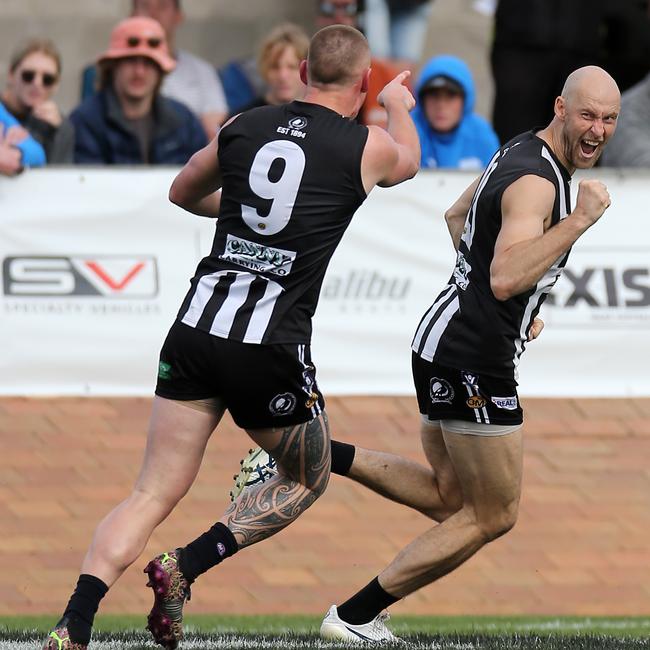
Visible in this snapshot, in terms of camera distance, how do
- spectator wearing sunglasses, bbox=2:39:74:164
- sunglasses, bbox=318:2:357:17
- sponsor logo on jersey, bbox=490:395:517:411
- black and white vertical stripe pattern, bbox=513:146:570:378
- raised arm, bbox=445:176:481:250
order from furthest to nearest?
sunglasses, bbox=318:2:357:17 → spectator wearing sunglasses, bbox=2:39:74:164 → raised arm, bbox=445:176:481:250 → sponsor logo on jersey, bbox=490:395:517:411 → black and white vertical stripe pattern, bbox=513:146:570:378

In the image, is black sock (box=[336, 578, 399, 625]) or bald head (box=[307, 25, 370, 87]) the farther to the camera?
black sock (box=[336, 578, 399, 625])

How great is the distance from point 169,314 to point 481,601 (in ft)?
6.88

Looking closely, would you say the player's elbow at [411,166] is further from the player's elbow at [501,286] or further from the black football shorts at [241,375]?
the black football shorts at [241,375]

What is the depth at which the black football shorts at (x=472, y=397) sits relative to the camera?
6086 mm

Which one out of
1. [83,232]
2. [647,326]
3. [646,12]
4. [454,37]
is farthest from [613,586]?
[454,37]

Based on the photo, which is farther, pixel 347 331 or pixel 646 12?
pixel 646 12

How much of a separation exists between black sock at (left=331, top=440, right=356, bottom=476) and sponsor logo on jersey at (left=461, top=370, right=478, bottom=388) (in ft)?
2.26

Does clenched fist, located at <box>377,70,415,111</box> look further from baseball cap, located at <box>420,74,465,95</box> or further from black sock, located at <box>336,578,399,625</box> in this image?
baseball cap, located at <box>420,74,465,95</box>

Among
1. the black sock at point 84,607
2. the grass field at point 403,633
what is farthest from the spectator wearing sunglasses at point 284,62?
the black sock at point 84,607

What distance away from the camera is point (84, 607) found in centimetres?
559

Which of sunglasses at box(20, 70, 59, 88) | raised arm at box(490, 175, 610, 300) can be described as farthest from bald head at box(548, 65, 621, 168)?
sunglasses at box(20, 70, 59, 88)

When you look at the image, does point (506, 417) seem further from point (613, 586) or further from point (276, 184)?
point (613, 586)

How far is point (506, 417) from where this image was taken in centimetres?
611

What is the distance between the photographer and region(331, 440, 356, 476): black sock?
6555mm
